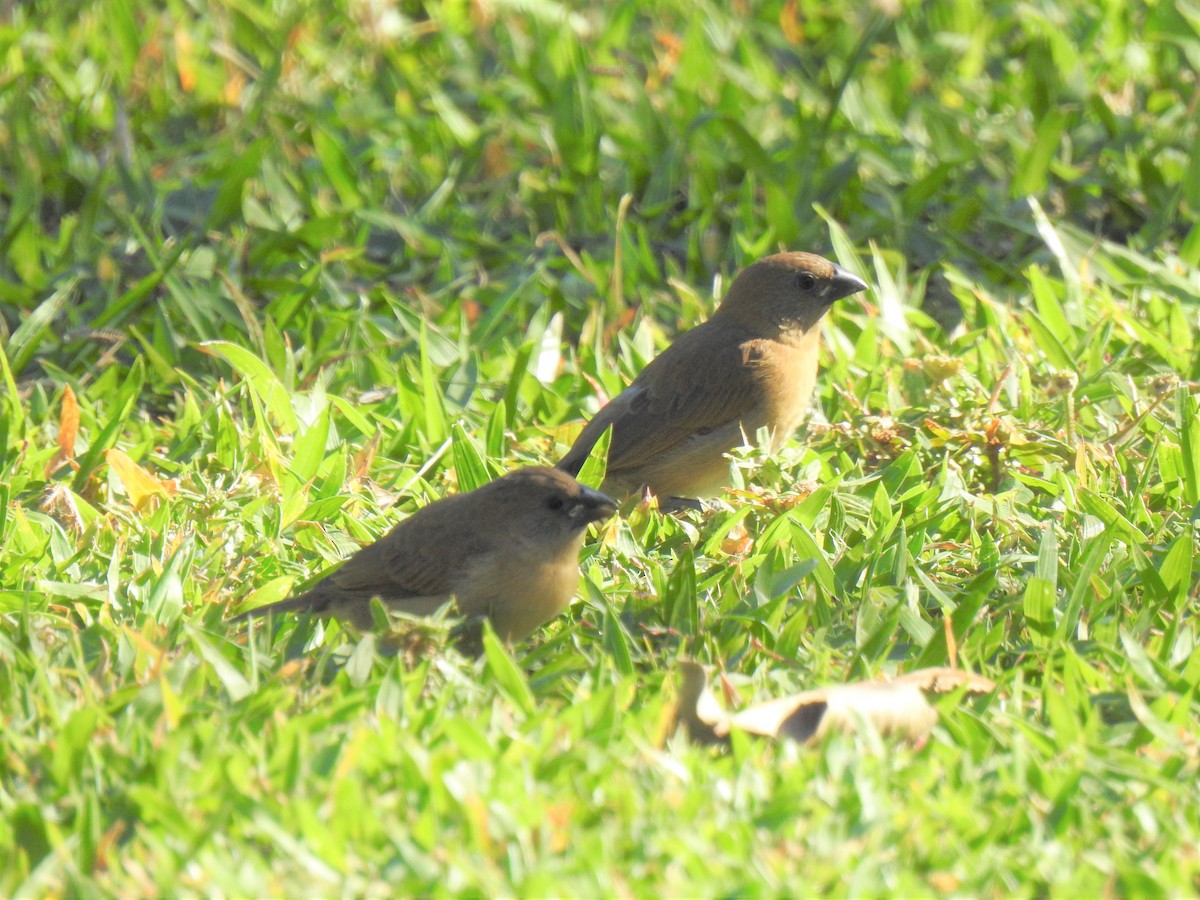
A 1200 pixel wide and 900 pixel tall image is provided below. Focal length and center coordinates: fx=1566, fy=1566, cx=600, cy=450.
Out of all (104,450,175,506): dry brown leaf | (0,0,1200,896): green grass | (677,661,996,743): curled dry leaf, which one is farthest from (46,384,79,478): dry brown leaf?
(677,661,996,743): curled dry leaf

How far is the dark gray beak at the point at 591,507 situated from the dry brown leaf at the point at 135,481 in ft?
4.50

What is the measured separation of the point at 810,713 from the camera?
132 inches

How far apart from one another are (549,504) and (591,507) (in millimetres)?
109

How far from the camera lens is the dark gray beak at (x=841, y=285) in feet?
17.6

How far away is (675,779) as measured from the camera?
9.95ft

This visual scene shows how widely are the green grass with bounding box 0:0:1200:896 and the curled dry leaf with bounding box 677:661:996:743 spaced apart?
0.17ft

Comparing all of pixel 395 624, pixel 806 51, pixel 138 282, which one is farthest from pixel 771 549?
pixel 806 51

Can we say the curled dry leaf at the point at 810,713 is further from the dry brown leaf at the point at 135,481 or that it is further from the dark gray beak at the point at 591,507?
the dry brown leaf at the point at 135,481

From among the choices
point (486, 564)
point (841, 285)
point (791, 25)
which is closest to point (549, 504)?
point (486, 564)

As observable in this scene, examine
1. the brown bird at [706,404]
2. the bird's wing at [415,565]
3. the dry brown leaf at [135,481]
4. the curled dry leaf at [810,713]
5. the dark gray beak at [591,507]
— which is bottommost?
the brown bird at [706,404]

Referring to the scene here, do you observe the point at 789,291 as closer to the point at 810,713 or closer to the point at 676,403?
the point at 676,403

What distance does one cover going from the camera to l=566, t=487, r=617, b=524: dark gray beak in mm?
4039

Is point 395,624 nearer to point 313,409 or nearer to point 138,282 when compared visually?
point 313,409

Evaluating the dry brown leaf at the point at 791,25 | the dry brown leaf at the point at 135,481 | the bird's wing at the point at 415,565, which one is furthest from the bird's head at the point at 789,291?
the dry brown leaf at the point at 791,25
